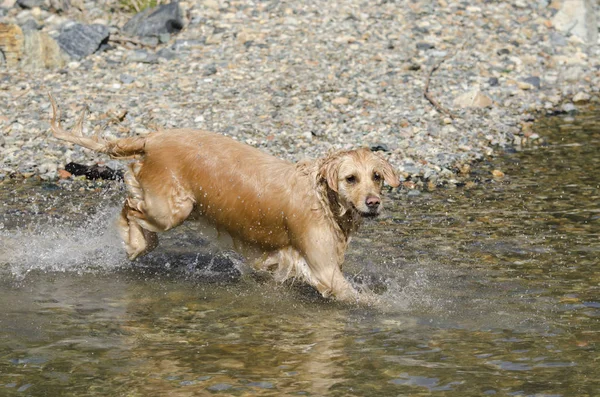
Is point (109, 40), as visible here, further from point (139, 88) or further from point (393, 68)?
point (393, 68)

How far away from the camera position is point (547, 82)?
15.0 m

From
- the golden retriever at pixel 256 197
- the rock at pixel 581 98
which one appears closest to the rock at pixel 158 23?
the rock at pixel 581 98

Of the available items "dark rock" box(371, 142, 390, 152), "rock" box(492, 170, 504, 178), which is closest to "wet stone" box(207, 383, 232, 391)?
"rock" box(492, 170, 504, 178)

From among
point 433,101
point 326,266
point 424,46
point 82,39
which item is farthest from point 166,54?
point 326,266

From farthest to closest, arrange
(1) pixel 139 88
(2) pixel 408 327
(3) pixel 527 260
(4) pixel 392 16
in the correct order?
(4) pixel 392 16, (1) pixel 139 88, (3) pixel 527 260, (2) pixel 408 327

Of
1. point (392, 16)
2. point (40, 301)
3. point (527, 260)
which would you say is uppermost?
point (392, 16)

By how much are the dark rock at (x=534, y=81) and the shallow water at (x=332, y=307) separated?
12.2ft

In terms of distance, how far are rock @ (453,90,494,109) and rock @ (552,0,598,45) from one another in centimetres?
334

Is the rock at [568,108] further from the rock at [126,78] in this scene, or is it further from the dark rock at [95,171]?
the dark rock at [95,171]

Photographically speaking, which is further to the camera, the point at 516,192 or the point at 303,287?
the point at 516,192

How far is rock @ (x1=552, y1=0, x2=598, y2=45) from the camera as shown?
53.6 feet

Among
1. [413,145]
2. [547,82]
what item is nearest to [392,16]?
[547,82]

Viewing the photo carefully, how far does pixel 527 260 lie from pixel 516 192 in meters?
2.34

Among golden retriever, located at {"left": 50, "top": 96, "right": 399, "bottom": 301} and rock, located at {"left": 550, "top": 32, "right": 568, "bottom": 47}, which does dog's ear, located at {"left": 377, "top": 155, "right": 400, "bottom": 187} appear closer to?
golden retriever, located at {"left": 50, "top": 96, "right": 399, "bottom": 301}
